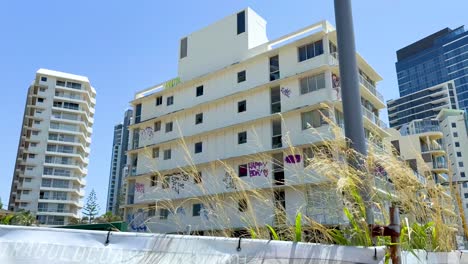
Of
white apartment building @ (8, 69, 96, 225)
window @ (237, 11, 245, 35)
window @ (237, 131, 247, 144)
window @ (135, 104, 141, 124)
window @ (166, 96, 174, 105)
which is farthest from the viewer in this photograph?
white apartment building @ (8, 69, 96, 225)

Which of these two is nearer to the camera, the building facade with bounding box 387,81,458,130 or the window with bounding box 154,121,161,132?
the window with bounding box 154,121,161,132

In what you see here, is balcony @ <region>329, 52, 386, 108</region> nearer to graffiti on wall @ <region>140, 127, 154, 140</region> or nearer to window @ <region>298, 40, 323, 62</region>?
window @ <region>298, 40, 323, 62</region>

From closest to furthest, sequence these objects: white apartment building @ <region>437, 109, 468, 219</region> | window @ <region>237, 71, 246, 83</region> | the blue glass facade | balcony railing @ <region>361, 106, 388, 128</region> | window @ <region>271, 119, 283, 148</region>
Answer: balcony railing @ <region>361, 106, 388, 128</region> < window @ <region>271, 119, 283, 148</region> < window @ <region>237, 71, 246, 83</region> < white apartment building @ <region>437, 109, 468, 219</region> < the blue glass facade

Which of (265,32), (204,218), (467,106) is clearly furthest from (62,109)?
(467,106)

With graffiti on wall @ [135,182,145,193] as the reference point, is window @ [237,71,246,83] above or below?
above

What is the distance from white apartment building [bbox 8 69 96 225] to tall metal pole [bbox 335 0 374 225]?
6464cm

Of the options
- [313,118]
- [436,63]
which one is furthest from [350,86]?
[436,63]

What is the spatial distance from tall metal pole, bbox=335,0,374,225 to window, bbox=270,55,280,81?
24306mm

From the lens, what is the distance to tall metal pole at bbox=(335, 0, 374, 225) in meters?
2.79

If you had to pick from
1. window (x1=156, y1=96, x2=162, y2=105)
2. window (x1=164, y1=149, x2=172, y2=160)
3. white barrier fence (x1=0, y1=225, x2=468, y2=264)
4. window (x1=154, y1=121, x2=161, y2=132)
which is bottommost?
white barrier fence (x1=0, y1=225, x2=468, y2=264)

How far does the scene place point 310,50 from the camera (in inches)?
1020

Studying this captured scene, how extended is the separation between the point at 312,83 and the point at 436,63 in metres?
91.1

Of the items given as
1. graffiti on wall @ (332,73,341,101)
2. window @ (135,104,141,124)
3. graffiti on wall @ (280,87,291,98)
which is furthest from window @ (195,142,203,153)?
graffiti on wall @ (332,73,341,101)

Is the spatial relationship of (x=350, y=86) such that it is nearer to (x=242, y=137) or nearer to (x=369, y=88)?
(x=242, y=137)
